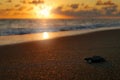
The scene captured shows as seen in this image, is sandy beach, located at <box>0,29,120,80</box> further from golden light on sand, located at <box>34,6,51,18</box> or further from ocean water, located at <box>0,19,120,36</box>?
golden light on sand, located at <box>34,6,51,18</box>

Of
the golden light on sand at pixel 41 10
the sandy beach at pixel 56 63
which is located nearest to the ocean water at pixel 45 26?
the golden light on sand at pixel 41 10

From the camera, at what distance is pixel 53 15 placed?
47.6m

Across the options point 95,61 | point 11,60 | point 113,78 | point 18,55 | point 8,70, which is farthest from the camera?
point 18,55

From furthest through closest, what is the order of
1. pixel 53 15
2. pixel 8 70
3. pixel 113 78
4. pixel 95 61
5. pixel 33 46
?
pixel 53 15
pixel 33 46
pixel 95 61
pixel 8 70
pixel 113 78

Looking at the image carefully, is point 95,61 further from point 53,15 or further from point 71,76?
point 53,15

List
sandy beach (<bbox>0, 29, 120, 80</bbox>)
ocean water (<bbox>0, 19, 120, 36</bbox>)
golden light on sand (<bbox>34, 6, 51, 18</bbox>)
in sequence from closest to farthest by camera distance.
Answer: sandy beach (<bbox>0, 29, 120, 80</bbox>)
ocean water (<bbox>0, 19, 120, 36</bbox>)
golden light on sand (<bbox>34, 6, 51, 18</bbox>)

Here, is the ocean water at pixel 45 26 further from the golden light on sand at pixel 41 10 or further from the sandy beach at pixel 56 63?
the sandy beach at pixel 56 63

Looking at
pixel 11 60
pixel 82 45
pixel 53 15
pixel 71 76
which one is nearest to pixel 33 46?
pixel 82 45

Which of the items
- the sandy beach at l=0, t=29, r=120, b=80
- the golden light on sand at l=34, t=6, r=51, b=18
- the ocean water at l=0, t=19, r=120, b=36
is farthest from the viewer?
the golden light on sand at l=34, t=6, r=51, b=18

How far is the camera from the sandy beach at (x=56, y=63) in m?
9.09

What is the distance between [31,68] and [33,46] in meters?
4.56

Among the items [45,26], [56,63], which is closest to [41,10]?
[45,26]

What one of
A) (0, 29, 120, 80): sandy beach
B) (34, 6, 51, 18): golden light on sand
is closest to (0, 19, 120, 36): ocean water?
(34, 6, 51, 18): golden light on sand

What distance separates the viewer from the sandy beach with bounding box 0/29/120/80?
29.8 feet
